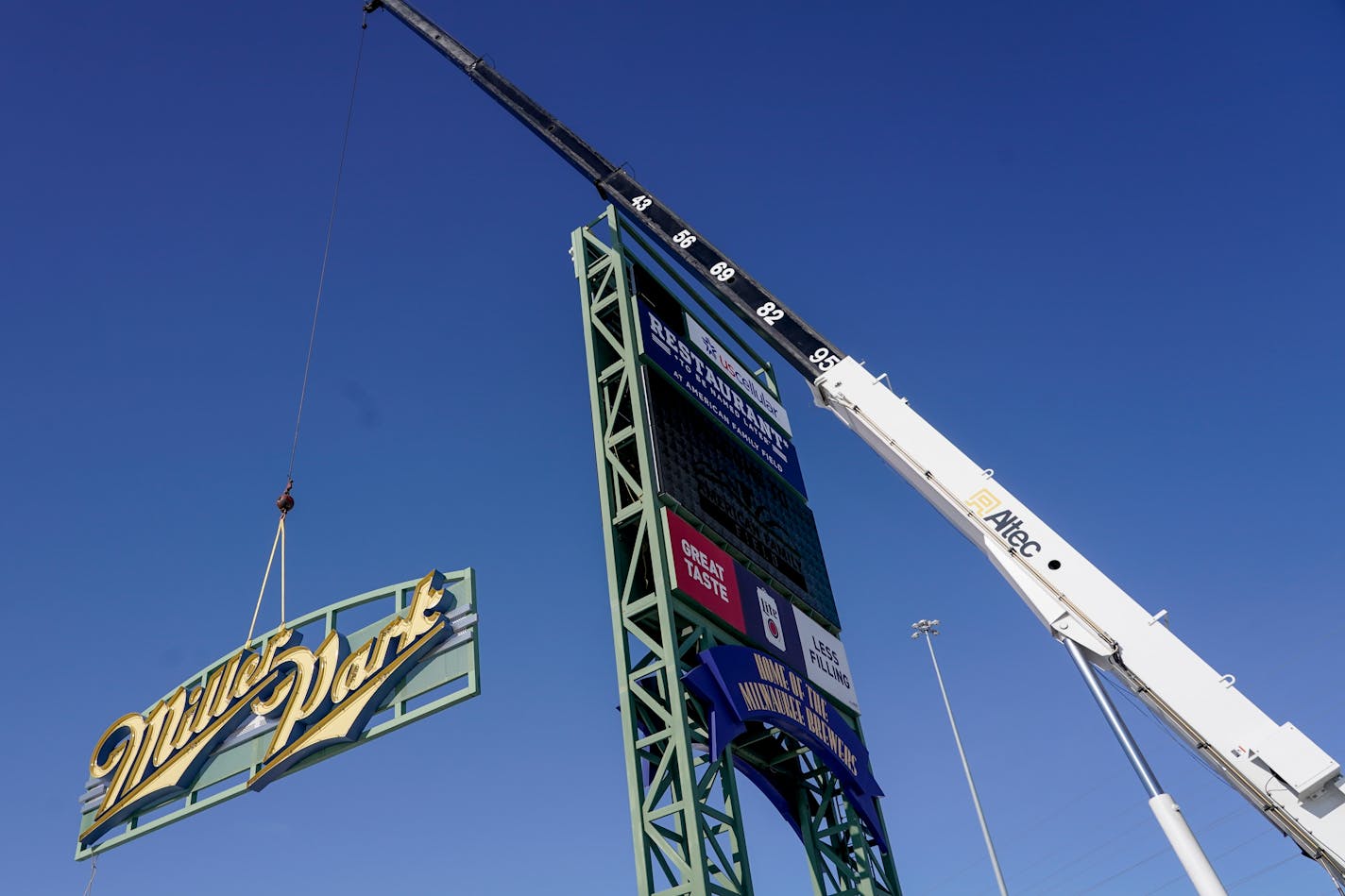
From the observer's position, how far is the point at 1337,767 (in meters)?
12.5

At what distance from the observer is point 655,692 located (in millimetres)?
16906

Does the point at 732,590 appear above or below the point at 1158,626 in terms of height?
above

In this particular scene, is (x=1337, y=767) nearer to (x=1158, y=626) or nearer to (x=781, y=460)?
(x=1158, y=626)

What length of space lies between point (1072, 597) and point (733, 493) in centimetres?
789

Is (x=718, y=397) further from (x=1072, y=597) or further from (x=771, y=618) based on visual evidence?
(x=1072, y=597)

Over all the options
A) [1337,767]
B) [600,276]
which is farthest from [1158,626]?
[600,276]

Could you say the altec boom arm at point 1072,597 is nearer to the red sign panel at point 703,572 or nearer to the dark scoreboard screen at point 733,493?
the dark scoreboard screen at point 733,493

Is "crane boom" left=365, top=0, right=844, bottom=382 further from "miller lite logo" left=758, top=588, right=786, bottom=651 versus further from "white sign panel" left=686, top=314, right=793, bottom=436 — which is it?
"miller lite logo" left=758, top=588, right=786, bottom=651

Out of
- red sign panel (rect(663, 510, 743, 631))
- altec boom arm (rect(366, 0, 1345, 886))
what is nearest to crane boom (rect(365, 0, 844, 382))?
altec boom arm (rect(366, 0, 1345, 886))

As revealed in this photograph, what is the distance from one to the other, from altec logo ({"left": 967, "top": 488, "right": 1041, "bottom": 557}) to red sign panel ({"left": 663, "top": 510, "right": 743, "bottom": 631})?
460 cm

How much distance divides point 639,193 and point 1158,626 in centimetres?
1487

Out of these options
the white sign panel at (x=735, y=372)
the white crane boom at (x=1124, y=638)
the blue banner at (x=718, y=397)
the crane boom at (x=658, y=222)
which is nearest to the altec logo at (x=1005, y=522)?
the white crane boom at (x=1124, y=638)

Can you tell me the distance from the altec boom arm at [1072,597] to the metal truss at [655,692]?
2.64 m

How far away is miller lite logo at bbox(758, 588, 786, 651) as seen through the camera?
19.7m
